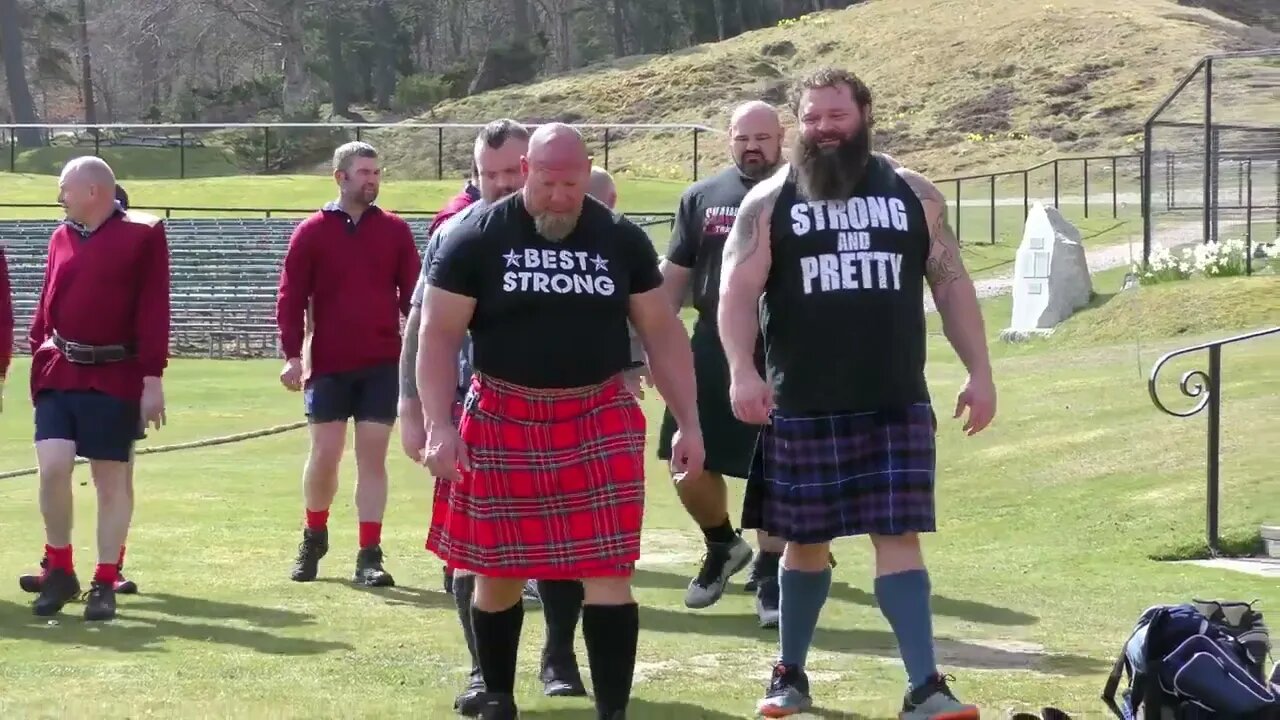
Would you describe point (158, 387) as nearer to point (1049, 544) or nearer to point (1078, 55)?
point (1049, 544)

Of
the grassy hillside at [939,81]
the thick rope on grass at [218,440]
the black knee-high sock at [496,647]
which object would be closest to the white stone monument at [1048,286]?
the thick rope on grass at [218,440]

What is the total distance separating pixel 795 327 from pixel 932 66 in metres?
51.6

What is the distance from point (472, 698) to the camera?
6094mm

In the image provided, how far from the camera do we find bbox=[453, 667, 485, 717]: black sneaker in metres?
6.04

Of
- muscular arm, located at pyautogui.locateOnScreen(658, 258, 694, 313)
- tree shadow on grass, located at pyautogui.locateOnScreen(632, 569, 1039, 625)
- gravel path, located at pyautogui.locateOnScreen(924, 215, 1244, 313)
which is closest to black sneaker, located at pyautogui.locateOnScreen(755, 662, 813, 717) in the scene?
tree shadow on grass, located at pyautogui.locateOnScreen(632, 569, 1039, 625)

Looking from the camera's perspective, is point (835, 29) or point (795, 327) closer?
point (795, 327)

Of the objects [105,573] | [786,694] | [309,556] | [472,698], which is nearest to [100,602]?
[105,573]

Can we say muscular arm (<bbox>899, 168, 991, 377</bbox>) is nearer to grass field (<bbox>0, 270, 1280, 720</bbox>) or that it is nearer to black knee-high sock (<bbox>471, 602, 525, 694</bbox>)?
→ grass field (<bbox>0, 270, 1280, 720</bbox>)

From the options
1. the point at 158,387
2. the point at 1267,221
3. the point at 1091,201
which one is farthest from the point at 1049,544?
the point at 1091,201

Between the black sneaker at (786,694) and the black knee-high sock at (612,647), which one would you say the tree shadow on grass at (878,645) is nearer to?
the black sneaker at (786,694)

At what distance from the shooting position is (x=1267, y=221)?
28641 millimetres

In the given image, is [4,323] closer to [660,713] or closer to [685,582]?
[685,582]

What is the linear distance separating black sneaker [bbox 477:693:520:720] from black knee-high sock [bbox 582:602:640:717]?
0.96ft

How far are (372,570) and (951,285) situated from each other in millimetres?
3851
